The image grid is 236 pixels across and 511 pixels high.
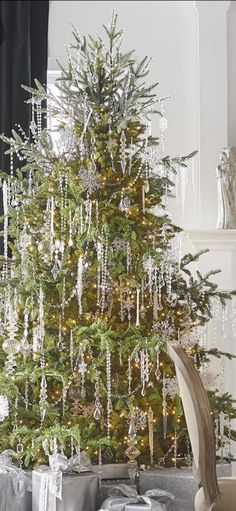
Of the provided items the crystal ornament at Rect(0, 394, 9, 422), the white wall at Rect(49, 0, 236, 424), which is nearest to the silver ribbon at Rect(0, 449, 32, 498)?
the crystal ornament at Rect(0, 394, 9, 422)

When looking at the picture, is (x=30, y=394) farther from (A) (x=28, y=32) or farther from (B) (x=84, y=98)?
(A) (x=28, y=32)

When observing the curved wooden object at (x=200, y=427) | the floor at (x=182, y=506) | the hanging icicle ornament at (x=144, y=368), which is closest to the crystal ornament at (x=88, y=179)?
the hanging icicle ornament at (x=144, y=368)

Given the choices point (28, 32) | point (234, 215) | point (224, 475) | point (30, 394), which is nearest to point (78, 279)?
point (30, 394)

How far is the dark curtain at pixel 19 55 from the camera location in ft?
17.5

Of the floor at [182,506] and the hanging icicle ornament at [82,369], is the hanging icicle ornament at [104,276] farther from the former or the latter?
A: the floor at [182,506]

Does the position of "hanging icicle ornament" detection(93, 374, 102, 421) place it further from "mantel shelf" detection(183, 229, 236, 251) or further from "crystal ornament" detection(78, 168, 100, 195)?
"mantel shelf" detection(183, 229, 236, 251)

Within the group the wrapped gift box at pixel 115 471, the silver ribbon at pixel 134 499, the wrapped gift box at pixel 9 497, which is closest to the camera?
the silver ribbon at pixel 134 499

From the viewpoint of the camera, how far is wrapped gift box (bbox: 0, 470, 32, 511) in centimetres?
372

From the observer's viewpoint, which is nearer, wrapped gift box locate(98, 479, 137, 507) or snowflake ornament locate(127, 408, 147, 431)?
wrapped gift box locate(98, 479, 137, 507)

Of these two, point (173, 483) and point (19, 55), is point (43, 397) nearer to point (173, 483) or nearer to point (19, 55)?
point (173, 483)

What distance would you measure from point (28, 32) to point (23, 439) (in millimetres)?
2527

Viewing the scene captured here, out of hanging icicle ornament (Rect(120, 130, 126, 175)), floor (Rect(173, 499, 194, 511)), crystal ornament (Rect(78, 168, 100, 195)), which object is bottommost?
floor (Rect(173, 499, 194, 511))

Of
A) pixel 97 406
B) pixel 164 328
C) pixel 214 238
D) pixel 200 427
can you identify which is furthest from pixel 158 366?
pixel 214 238

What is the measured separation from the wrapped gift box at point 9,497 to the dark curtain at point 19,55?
2053mm
